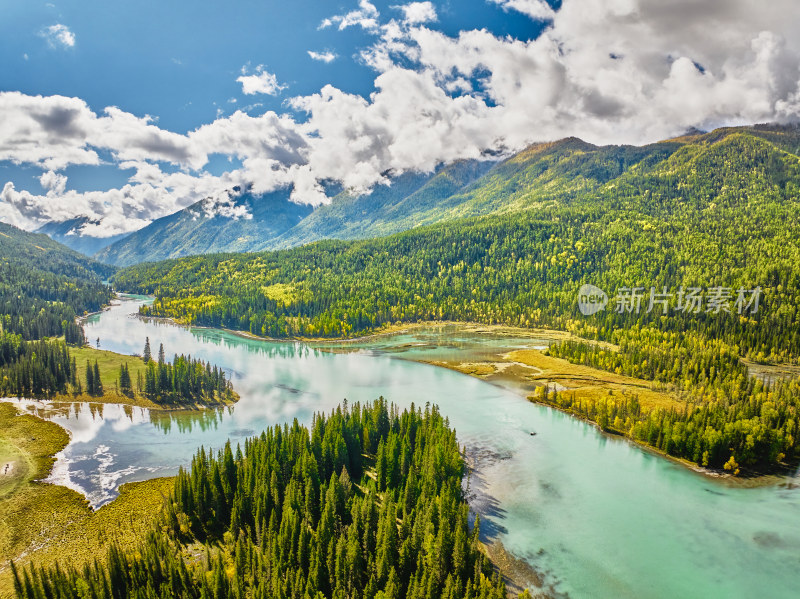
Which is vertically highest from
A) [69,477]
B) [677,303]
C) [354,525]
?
[677,303]

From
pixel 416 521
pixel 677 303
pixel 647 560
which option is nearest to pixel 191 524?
pixel 416 521

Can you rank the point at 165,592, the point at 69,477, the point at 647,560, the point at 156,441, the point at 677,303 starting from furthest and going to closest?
the point at 677,303 → the point at 156,441 → the point at 69,477 → the point at 647,560 → the point at 165,592

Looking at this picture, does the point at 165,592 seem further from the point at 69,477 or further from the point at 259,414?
the point at 259,414

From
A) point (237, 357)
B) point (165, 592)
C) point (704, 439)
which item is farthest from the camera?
point (237, 357)

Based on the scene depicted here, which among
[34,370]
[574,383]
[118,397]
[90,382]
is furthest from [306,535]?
[34,370]

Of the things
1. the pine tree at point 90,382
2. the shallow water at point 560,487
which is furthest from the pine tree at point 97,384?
the shallow water at point 560,487

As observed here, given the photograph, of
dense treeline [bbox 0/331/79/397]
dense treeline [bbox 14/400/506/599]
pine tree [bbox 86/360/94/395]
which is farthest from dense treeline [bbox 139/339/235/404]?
dense treeline [bbox 14/400/506/599]

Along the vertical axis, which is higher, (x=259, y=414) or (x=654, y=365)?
(x=654, y=365)
